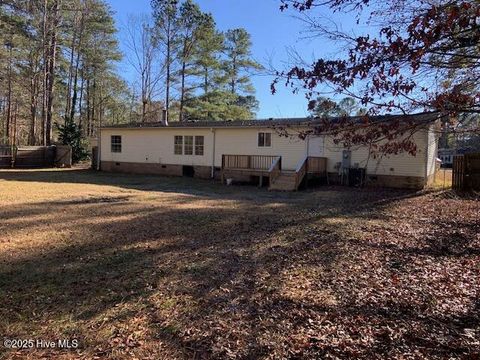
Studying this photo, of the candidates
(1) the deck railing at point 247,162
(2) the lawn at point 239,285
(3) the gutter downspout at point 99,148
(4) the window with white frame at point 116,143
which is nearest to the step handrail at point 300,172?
(1) the deck railing at point 247,162

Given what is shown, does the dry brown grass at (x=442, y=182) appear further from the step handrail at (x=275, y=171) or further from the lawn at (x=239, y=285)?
the lawn at (x=239, y=285)

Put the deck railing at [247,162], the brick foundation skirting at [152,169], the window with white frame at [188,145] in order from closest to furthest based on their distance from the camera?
the deck railing at [247,162] → the brick foundation skirting at [152,169] → the window with white frame at [188,145]

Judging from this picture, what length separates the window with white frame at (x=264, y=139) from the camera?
19.0m

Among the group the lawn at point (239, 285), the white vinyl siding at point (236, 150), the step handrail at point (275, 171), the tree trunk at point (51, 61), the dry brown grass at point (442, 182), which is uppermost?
the tree trunk at point (51, 61)

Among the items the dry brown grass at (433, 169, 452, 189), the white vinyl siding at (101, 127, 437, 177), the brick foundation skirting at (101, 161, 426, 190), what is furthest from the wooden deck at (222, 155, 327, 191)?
the dry brown grass at (433, 169, 452, 189)

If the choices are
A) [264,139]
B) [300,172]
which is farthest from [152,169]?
[300,172]

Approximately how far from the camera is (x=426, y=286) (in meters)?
4.42

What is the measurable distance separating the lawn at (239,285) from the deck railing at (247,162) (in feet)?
30.7

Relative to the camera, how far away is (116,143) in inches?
949

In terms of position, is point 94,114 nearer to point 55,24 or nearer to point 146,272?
point 55,24

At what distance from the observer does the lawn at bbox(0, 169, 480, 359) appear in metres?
3.09

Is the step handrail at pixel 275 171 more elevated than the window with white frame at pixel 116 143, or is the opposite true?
the window with white frame at pixel 116 143

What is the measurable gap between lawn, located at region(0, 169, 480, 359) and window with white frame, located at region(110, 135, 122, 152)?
50.7 feet

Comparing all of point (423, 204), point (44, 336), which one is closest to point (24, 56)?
point (423, 204)
